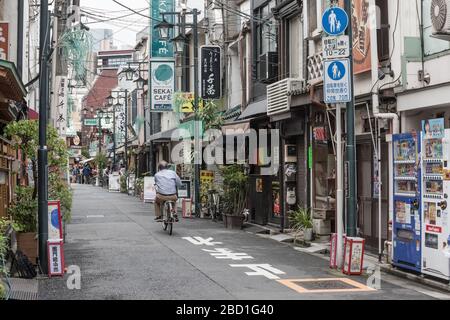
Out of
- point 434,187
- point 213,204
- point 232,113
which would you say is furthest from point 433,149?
point 232,113

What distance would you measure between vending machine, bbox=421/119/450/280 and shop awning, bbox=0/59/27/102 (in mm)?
6596

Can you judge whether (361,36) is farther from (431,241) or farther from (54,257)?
(54,257)

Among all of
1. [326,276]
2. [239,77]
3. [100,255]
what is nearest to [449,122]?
[326,276]

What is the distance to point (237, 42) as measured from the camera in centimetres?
2486

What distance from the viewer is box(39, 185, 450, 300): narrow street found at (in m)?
9.20

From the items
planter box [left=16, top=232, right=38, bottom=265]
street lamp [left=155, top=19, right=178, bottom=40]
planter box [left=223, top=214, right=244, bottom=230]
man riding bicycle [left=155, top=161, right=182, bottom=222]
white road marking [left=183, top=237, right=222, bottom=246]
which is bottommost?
white road marking [left=183, top=237, right=222, bottom=246]

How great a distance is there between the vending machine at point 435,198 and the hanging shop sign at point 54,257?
6108 mm

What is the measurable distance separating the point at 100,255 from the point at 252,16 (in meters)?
11.7

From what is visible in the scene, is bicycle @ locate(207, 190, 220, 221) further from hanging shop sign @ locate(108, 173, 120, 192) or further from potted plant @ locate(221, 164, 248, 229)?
hanging shop sign @ locate(108, 173, 120, 192)

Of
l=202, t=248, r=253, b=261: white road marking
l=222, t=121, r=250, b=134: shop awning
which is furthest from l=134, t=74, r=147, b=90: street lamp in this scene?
l=202, t=248, r=253, b=261: white road marking

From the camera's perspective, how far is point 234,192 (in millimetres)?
20625

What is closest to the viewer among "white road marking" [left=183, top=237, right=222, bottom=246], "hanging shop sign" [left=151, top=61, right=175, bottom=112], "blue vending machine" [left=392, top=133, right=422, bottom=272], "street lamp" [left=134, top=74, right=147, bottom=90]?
"blue vending machine" [left=392, top=133, right=422, bottom=272]

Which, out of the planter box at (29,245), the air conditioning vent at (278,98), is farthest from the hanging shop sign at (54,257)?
the air conditioning vent at (278,98)
